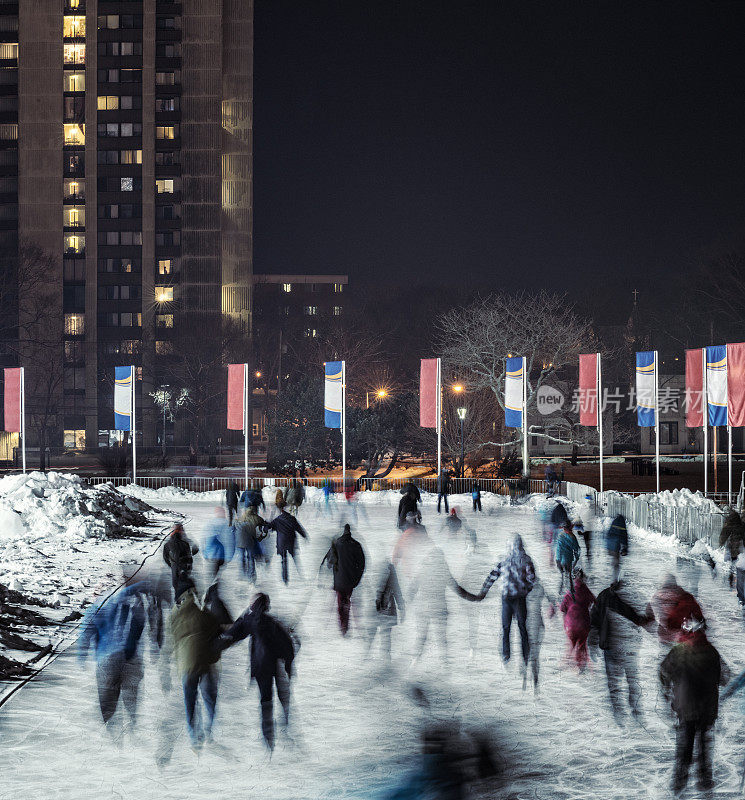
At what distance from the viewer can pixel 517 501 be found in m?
32.5

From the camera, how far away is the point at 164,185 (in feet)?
293

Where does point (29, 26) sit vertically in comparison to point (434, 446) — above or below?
above

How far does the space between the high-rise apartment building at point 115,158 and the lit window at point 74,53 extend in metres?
0.10

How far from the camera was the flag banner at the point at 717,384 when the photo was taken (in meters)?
29.0

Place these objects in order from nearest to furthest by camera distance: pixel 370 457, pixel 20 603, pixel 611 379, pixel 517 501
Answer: pixel 20 603, pixel 517 501, pixel 370 457, pixel 611 379

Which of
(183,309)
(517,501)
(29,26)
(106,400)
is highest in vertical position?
(29,26)

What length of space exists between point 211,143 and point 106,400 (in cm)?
2799

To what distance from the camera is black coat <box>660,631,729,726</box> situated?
20.8ft

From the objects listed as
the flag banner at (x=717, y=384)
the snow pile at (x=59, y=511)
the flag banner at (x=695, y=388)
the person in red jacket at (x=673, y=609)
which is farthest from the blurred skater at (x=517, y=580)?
the flag banner at (x=695, y=388)

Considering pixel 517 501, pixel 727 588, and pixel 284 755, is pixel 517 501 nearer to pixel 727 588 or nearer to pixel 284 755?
pixel 727 588

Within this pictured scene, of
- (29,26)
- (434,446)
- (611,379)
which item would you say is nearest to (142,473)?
(434,446)

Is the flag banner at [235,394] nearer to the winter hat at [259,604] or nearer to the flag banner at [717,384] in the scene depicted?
the flag banner at [717,384]

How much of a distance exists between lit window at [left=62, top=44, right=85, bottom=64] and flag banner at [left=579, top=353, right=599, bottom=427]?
2930 inches

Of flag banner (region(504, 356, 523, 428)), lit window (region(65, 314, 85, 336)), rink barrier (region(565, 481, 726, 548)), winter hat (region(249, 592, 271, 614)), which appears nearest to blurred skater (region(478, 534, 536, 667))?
winter hat (region(249, 592, 271, 614))
